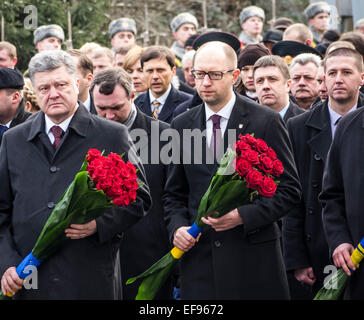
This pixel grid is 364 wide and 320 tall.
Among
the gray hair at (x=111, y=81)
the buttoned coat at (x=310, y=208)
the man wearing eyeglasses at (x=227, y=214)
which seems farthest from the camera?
the gray hair at (x=111, y=81)

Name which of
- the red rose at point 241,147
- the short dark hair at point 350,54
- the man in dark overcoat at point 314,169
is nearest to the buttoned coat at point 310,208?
the man in dark overcoat at point 314,169

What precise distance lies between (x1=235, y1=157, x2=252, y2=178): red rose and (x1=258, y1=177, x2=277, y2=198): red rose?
0.39 feet

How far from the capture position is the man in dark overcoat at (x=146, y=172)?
659cm

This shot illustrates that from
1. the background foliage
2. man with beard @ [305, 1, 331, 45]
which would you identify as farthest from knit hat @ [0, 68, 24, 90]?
man with beard @ [305, 1, 331, 45]

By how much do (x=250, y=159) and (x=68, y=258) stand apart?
4.11 feet

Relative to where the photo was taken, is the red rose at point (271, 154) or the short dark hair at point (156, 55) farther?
the short dark hair at point (156, 55)

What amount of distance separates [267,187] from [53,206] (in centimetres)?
131

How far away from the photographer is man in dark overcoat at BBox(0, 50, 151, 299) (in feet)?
16.5

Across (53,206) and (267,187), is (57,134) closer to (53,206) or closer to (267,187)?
(53,206)

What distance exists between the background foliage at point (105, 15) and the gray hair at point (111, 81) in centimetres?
627

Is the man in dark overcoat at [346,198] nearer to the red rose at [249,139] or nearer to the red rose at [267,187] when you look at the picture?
the red rose at [267,187]

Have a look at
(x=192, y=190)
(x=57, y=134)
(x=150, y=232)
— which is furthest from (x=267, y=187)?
(x=150, y=232)

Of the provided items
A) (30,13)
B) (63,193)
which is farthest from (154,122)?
(30,13)
